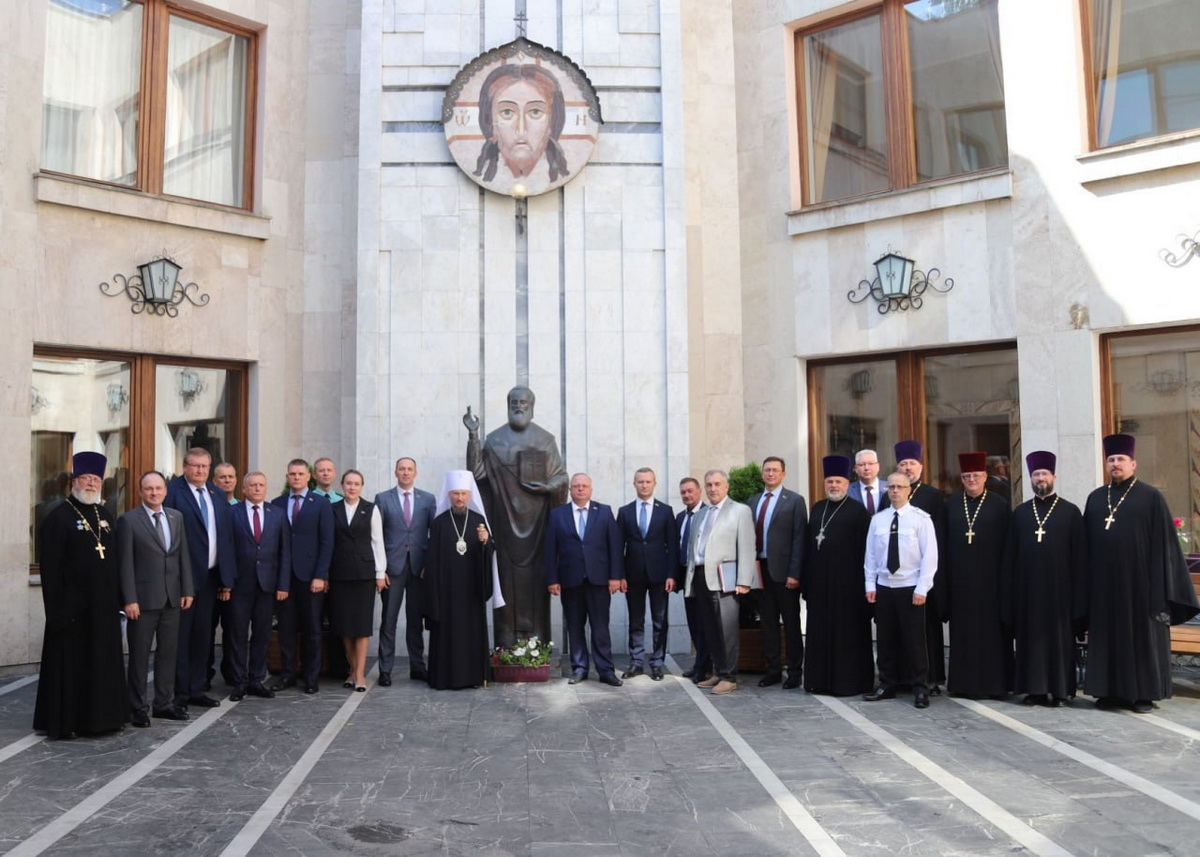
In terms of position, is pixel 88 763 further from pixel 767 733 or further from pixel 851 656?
pixel 851 656

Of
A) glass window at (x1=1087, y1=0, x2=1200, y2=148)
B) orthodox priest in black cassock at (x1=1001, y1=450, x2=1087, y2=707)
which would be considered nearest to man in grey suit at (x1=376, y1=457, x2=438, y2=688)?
orthodox priest in black cassock at (x1=1001, y1=450, x2=1087, y2=707)

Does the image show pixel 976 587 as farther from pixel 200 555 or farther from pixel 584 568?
pixel 200 555

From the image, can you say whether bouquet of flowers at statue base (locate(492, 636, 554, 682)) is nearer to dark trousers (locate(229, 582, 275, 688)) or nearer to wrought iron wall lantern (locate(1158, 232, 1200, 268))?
dark trousers (locate(229, 582, 275, 688))

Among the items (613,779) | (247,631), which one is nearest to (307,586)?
(247,631)

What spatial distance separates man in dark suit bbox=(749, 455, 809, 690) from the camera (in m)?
8.80

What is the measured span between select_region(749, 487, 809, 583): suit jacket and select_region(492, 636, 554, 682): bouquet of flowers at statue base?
199 centimetres

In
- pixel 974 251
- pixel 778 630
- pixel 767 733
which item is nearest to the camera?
pixel 767 733

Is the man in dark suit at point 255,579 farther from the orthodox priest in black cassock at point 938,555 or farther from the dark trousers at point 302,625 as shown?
the orthodox priest in black cassock at point 938,555

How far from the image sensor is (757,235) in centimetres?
1187

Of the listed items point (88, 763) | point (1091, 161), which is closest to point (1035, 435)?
point (1091, 161)

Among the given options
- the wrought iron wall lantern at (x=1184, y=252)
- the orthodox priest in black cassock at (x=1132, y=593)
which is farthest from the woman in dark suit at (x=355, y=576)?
the wrought iron wall lantern at (x=1184, y=252)

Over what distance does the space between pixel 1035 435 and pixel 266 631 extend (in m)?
6.83

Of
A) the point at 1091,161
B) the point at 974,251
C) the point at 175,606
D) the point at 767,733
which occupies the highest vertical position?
the point at 1091,161

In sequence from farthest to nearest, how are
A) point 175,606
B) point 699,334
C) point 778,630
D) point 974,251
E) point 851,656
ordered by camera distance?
point 699,334, point 974,251, point 778,630, point 851,656, point 175,606
